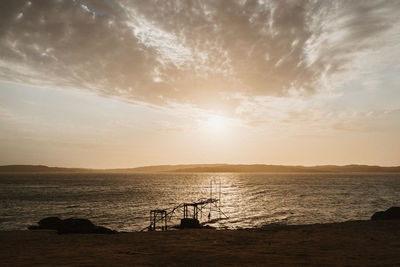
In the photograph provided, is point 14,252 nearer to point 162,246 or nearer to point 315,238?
point 162,246

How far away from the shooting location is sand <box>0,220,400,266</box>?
12594 millimetres

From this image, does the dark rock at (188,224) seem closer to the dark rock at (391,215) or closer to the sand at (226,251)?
the sand at (226,251)

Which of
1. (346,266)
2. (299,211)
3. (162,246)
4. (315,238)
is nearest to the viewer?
(346,266)

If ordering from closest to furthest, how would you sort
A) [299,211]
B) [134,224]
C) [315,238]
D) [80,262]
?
[80,262], [315,238], [134,224], [299,211]

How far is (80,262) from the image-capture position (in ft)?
41.2

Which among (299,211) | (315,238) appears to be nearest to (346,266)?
(315,238)

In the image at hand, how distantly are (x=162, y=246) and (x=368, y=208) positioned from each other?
1981 inches

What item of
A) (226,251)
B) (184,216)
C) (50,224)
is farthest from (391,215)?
(50,224)

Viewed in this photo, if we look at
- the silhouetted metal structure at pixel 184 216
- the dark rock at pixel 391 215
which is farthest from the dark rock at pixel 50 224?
the dark rock at pixel 391 215

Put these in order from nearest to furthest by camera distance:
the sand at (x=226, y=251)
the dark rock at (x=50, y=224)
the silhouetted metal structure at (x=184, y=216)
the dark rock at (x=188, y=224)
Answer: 1. the sand at (x=226, y=251)
2. the dark rock at (x=50, y=224)
3. the dark rock at (x=188, y=224)
4. the silhouetted metal structure at (x=184, y=216)

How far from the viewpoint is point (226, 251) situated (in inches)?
591

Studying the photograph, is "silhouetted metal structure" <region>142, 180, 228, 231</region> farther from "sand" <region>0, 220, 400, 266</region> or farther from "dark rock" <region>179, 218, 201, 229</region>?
"sand" <region>0, 220, 400, 266</region>

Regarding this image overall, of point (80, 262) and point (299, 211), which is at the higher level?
point (80, 262)

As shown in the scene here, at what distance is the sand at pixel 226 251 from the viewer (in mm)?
12594
